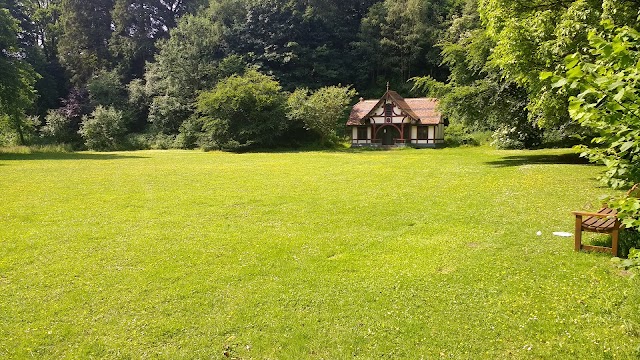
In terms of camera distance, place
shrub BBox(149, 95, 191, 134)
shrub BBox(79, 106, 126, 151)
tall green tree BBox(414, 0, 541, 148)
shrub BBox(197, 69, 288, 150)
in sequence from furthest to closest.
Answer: shrub BBox(149, 95, 191, 134) → shrub BBox(79, 106, 126, 151) → shrub BBox(197, 69, 288, 150) → tall green tree BBox(414, 0, 541, 148)

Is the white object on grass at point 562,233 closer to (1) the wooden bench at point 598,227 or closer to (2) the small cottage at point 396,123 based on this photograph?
(1) the wooden bench at point 598,227

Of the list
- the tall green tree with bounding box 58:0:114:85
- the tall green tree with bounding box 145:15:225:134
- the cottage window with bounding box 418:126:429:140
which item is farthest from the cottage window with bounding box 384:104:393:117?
the tall green tree with bounding box 58:0:114:85

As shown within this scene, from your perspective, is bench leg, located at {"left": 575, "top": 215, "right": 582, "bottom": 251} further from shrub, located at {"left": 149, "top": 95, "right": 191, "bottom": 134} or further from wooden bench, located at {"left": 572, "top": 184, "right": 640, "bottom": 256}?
shrub, located at {"left": 149, "top": 95, "right": 191, "bottom": 134}

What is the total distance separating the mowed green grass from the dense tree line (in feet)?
69.7

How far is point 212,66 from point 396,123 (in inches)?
1005

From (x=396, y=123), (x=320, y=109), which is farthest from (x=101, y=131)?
(x=396, y=123)

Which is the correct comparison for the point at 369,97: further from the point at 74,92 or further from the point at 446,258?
the point at 446,258

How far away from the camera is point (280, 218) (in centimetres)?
1233

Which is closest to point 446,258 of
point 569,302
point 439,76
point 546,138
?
point 569,302

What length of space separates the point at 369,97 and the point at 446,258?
5619 cm

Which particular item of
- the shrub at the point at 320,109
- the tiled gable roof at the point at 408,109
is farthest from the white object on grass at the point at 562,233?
the tiled gable roof at the point at 408,109

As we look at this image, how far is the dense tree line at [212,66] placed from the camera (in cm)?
4591

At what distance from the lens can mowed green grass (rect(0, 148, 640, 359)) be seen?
569 cm

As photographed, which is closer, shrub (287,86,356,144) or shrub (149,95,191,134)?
shrub (287,86,356,144)
